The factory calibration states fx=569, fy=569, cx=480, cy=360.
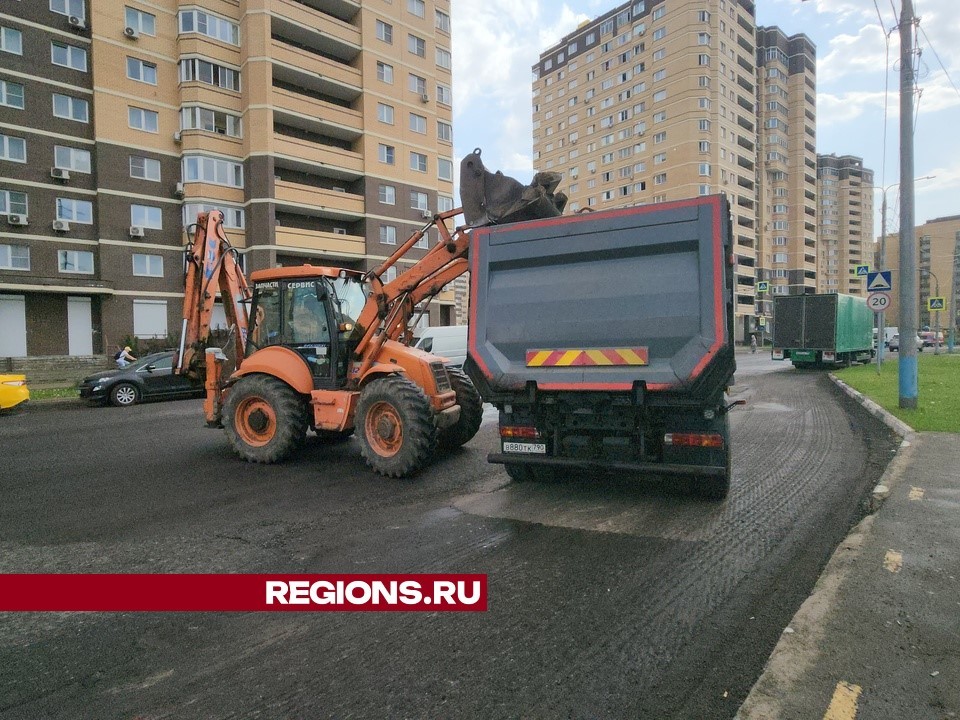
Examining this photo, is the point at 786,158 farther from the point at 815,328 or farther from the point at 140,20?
the point at 140,20

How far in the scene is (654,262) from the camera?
5.29 m

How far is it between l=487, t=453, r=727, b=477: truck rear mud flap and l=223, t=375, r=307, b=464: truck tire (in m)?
3.29

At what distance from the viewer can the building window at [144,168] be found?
30.7 meters

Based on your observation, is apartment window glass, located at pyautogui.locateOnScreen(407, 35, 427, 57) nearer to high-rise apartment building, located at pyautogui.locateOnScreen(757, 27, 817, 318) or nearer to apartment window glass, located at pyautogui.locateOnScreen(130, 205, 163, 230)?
apartment window glass, located at pyautogui.locateOnScreen(130, 205, 163, 230)

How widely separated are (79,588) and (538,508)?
375cm

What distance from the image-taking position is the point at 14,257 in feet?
91.7

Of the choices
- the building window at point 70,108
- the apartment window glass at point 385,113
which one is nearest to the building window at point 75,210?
the building window at point 70,108

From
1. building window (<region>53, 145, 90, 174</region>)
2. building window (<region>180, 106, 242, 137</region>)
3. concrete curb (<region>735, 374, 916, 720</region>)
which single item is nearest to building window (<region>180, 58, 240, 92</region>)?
building window (<region>180, 106, 242, 137</region>)

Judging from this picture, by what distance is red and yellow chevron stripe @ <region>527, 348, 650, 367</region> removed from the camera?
5.25 meters

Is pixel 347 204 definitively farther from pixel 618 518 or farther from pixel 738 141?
pixel 738 141

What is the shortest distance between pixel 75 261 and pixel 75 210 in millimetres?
2672

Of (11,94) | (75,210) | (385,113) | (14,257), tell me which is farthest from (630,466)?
(385,113)

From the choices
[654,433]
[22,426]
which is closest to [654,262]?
[654,433]

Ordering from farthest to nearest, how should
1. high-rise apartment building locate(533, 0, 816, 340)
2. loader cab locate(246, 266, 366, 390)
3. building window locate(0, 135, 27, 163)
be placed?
1. high-rise apartment building locate(533, 0, 816, 340)
2. building window locate(0, 135, 27, 163)
3. loader cab locate(246, 266, 366, 390)
